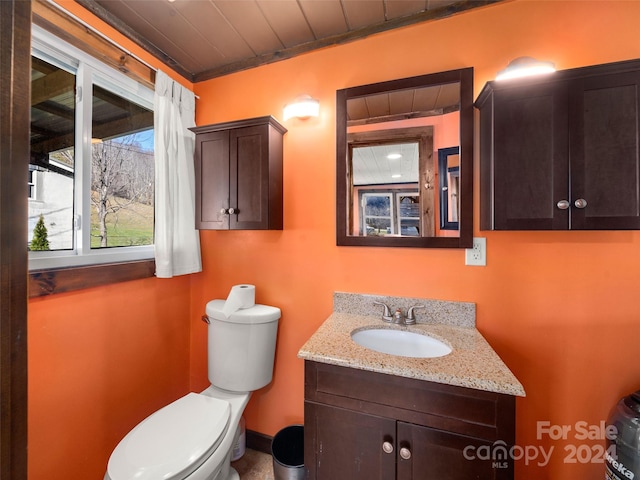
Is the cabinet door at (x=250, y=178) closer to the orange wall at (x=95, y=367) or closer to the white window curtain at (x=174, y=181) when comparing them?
the white window curtain at (x=174, y=181)

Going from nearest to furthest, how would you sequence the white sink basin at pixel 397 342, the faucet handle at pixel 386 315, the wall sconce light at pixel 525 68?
the wall sconce light at pixel 525 68 < the white sink basin at pixel 397 342 < the faucet handle at pixel 386 315

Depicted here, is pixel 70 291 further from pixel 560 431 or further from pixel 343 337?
pixel 560 431

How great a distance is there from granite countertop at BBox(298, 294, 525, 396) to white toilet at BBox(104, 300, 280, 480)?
1.60ft

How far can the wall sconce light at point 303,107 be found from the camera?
1.46 meters

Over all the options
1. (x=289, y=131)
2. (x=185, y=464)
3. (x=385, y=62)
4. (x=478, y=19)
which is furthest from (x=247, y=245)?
(x=478, y=19)

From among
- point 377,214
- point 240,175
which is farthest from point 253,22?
point 377,214

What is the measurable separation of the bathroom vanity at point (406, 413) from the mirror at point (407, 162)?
1.86 feet

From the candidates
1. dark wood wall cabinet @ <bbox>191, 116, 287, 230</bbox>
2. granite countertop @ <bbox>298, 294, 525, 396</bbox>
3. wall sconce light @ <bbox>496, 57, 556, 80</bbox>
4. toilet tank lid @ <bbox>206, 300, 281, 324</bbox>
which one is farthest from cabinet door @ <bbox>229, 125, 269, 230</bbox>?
wall sconce light @ <bbox>496, 57, 556, 80</bbox>

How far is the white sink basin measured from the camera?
121cm

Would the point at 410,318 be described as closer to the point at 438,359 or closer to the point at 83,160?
the point at 438,359

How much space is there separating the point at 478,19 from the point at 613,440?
1.92 meters

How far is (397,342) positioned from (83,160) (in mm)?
1787

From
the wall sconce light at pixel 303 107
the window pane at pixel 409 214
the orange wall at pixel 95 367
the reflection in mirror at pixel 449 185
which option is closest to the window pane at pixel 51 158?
the orange wall at pixel 95 367

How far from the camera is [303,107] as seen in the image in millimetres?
1466
